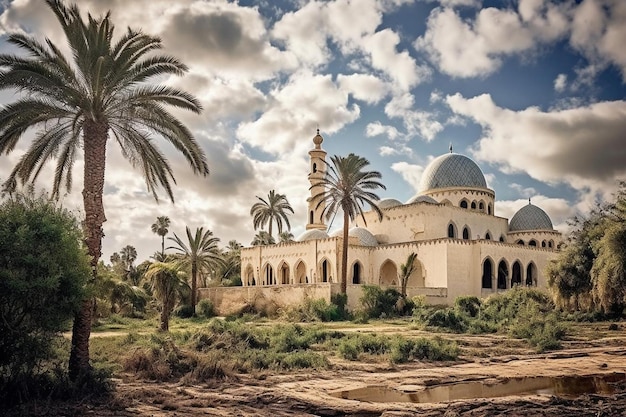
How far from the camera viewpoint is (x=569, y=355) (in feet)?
54.5

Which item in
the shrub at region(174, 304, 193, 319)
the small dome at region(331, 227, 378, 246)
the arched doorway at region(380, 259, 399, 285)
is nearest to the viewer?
the shrub at region(174, 304, 193, 319)

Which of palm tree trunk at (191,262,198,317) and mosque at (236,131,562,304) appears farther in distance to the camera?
mosque at (236,131,562,304)

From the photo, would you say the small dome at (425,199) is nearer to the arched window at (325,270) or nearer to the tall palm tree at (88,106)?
the arched window at (325,270)

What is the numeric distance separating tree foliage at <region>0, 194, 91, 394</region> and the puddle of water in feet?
18.2

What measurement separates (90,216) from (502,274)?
112 ft

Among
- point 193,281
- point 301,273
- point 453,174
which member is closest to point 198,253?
point 193,281

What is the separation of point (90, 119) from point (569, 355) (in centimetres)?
1487

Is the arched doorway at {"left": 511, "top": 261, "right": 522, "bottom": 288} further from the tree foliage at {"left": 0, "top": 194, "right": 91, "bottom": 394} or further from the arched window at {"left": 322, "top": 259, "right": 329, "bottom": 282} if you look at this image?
the tree foliage at {"left": 0, "top": 194, "right": 91, "bottom": 394}

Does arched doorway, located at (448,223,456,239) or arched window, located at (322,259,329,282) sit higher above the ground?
arched doorway, located at (448,223,456,239)

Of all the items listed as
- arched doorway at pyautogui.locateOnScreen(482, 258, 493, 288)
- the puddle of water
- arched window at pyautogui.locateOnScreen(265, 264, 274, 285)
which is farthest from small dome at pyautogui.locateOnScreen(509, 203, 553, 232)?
the puddle of water

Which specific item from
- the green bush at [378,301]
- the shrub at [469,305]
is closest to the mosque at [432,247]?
the green bush at [378,301]

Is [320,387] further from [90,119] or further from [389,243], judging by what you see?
[389,243]

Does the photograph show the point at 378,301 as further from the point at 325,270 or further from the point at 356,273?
the point at 325,270

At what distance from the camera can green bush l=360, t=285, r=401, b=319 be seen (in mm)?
30484
